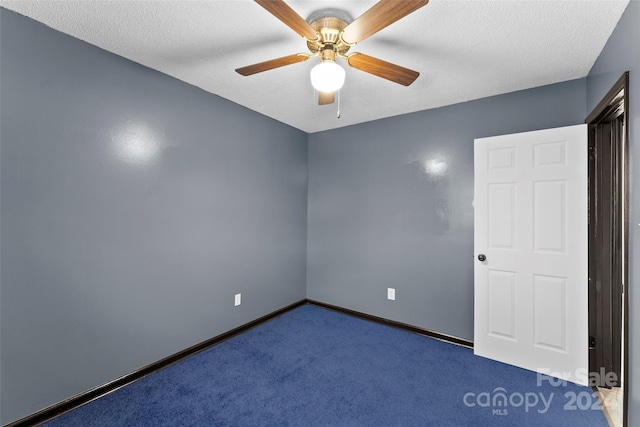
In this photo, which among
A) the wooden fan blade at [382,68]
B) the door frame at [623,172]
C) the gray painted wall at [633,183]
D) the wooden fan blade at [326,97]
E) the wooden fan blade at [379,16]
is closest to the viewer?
the wooden fan blade at [379,16]

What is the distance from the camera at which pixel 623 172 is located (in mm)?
1766

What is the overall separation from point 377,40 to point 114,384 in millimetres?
3033

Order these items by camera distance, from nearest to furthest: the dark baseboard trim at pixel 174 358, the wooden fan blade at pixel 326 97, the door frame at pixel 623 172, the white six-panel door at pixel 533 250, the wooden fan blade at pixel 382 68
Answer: the door frame at pixel 623 172 < the wooden fan blade at pixel 382 68 < the dark baseboard trim at pixel 174 358 < the wooden fan blade at pixel 326 97 < the white six-panel door at pixel 533 250

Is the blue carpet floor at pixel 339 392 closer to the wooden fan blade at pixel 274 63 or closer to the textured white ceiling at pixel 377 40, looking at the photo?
the wooden fan blade at pixel 274 63

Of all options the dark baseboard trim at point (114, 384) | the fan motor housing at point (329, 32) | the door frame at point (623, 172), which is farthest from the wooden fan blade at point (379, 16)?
the dark baseboard trim at point (114, 384)

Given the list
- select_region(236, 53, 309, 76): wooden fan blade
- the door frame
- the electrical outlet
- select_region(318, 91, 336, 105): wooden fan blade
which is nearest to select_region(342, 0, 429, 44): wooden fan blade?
select_region(236, 53, 309, 76): wooden fan blade

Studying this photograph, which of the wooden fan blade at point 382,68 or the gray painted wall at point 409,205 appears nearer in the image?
the wooden fan blade at point 382,68

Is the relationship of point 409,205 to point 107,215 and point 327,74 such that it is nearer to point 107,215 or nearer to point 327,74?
point 327,74

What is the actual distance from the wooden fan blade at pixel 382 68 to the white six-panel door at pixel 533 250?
50.1 inches

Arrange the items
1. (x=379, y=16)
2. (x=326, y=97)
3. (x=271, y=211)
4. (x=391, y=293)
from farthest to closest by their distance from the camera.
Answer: (x=271, y=211), (x=391, y=293), (x=326, y=97), (x=379, y=16)

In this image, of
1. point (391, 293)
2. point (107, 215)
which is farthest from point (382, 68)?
point (391, 293)

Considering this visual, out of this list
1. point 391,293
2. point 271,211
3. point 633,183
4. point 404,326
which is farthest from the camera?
point 271,211

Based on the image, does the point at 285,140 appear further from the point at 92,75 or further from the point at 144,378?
the point at 144,378

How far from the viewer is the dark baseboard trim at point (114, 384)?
173cm
